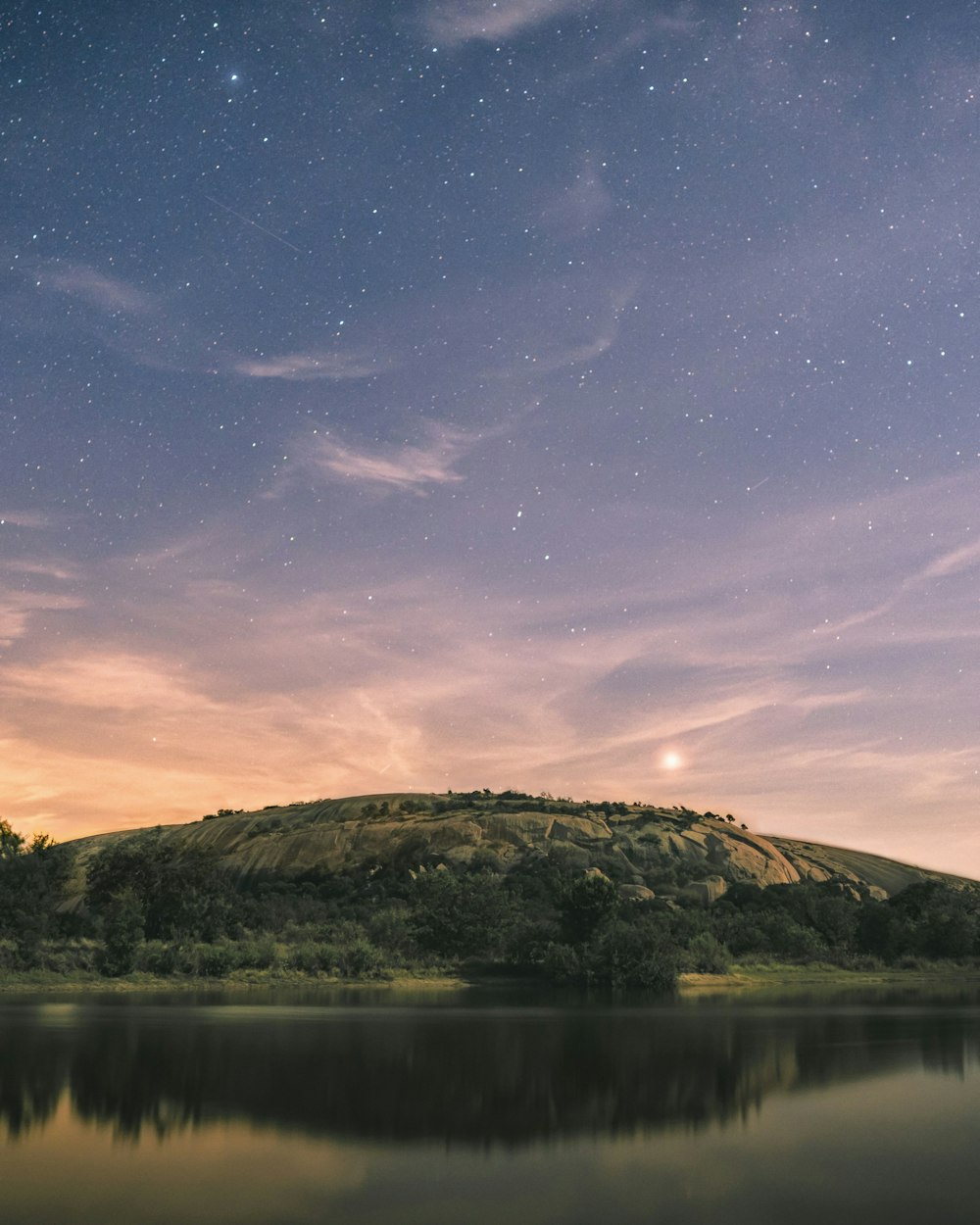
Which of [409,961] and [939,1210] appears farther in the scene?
[409,961]

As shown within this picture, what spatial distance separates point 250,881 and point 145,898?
330 feet

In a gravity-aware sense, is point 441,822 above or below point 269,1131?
above

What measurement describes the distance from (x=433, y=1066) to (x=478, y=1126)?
8.17m

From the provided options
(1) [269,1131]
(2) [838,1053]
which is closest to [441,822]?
(2) [838,1053]

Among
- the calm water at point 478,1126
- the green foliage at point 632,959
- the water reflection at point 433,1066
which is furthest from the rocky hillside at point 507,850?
the calm water at point 478,1126

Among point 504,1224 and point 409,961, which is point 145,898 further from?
point 504,1224

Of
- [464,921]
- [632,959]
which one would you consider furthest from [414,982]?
[632,959]

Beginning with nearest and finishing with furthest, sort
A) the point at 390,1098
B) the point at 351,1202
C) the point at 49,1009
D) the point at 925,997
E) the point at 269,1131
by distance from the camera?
the point at 351,1202 < the point at 269,1131 < the point at 390,1098 < the point at 49,1009 < the point at 925,997

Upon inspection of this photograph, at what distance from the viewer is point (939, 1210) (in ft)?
45.6

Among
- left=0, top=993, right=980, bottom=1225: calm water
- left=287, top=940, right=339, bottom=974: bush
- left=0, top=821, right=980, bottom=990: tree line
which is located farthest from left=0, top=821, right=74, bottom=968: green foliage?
left=0, top=993, right=980, bottom=1225: calm water

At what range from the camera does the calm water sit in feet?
45.5

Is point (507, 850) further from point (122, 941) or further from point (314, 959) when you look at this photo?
point (122, 941)

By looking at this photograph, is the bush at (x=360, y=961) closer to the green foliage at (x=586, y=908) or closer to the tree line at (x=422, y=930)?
the tree line at (x=422, y=930)

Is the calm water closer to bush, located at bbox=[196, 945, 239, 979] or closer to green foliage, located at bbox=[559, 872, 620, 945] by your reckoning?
→ bush, located at bbox=[196, 945, 239, 979]
